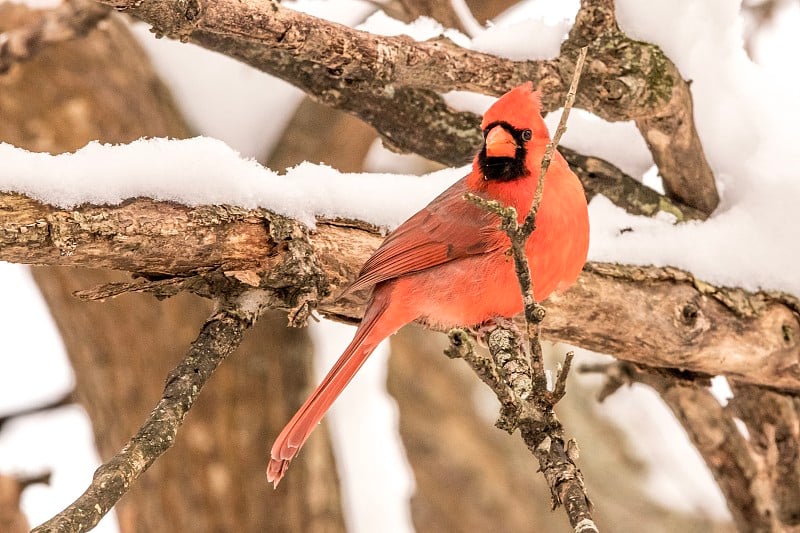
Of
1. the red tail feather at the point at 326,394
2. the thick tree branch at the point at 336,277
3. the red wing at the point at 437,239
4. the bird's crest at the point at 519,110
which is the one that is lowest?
the red tail feather at the point at 326,394

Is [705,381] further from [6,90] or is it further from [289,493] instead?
[6,90]

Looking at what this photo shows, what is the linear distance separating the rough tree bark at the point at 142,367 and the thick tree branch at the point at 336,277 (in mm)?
1205

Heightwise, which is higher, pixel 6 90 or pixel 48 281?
pixel 6 90

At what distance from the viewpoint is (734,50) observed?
310cm

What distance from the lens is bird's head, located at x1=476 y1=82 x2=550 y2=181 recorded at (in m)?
2.42

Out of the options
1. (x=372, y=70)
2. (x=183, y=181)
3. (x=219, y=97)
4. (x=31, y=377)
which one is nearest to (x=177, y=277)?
(x=183, y=181)

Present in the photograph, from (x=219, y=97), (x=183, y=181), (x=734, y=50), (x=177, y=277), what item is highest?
(x=219, y=97)

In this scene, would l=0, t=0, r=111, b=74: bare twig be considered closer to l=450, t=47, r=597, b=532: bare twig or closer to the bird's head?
the bird's head

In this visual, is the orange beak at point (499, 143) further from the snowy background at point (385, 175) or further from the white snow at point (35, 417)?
the white snow at point (35, 417)

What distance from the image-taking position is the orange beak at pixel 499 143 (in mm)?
2420

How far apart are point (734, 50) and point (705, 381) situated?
1.03 m

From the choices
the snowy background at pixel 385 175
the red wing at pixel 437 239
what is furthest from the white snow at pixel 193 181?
the red wing at pixel 437 239

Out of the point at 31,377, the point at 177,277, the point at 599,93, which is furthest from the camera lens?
the point at 31,377

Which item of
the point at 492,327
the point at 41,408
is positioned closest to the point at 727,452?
the point at 492,327
